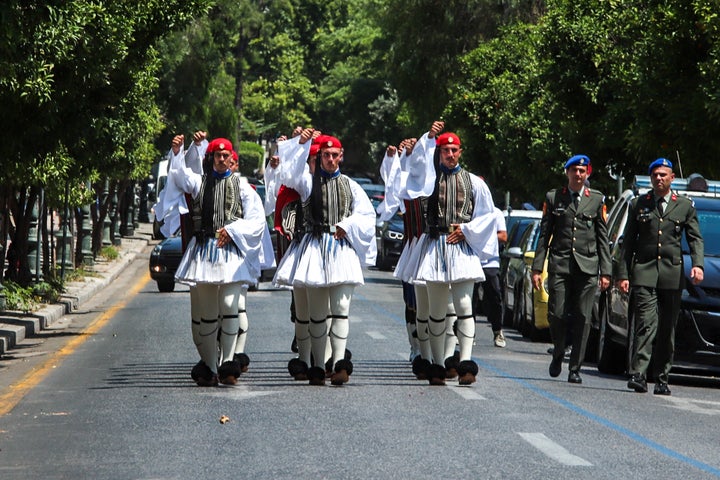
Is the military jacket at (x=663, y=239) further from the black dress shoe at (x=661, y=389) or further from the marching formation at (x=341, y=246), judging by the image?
the black dress shoe at (x=661, y=389)

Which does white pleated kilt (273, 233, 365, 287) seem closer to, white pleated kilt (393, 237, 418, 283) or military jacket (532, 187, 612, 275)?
white pleated kilt (393, 237, 418, 283)

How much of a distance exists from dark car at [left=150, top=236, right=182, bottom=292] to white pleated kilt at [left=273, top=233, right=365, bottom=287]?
1624 cm

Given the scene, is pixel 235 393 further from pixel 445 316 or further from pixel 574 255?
pixel 574 255

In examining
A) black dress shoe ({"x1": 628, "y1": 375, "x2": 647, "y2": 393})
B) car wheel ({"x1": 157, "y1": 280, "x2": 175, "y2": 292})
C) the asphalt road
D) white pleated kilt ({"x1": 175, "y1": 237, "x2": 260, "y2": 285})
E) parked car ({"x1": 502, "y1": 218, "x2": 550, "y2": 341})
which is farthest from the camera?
car wheel ({"x1": 157, "y1": 280, "x2": 175, "y2": 292})

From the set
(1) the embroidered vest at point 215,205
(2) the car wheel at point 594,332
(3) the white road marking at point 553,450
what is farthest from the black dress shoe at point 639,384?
(1) the embroidered vest at point 215,205

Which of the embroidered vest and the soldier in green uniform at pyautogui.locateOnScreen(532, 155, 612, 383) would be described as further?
the soldier in green uniform at pyautogui.locateOnScreen(532, 155, 612, 383)

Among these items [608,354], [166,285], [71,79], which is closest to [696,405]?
[608,354]

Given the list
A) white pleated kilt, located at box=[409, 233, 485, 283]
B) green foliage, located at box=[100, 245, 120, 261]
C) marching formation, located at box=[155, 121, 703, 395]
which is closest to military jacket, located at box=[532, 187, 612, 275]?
marching formation, located at box=[155, 121, 703, 395]

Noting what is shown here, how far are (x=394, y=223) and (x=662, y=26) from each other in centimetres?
1889

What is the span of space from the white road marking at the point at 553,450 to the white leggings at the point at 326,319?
2.94 metres

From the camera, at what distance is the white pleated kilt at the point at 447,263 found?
42.5ft

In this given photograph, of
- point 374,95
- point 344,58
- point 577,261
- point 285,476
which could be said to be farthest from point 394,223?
point 344,58

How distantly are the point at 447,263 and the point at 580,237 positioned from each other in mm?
1686

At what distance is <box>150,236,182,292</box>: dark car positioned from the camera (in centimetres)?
2912
